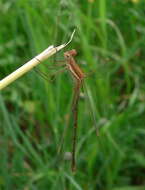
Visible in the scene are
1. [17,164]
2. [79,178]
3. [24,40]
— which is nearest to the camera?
[17,164]

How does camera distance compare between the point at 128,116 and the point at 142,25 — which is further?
the point at 142,25

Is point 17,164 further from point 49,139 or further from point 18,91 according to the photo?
point 18,91

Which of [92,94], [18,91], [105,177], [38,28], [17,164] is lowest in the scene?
[105,177]

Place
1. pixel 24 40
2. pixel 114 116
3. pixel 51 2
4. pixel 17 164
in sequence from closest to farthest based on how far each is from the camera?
pixel 17 164 < pixel 114 116 < pixel 51 2 < pixel 24 40

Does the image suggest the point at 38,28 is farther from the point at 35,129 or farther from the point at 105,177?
the point at 105,177

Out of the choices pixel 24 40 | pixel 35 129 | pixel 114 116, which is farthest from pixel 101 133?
pixel 24 40

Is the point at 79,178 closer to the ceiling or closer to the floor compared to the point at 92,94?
closer to the floor
